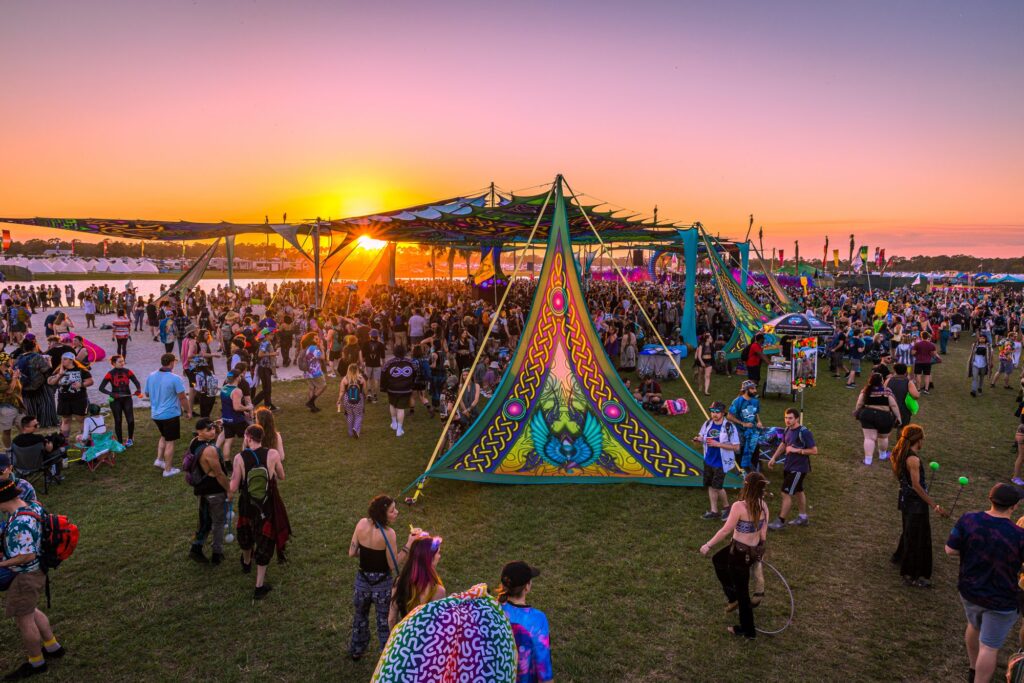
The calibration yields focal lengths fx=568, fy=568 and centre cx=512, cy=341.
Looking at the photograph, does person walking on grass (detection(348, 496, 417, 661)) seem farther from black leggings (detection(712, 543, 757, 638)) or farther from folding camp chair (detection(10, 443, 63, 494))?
folding camp chair (detection(10, 443, 63, 494))

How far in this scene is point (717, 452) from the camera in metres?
6.79

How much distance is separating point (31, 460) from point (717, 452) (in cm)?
863

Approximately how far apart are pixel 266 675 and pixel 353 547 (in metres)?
1.26

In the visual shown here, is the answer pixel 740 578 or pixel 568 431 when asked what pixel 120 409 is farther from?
pixel 740 578

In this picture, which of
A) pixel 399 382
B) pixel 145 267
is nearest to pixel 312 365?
pixel 399 382

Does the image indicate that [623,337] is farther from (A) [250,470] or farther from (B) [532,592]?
(A) [250,470]

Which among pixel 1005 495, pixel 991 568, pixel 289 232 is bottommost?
pixel 991 568

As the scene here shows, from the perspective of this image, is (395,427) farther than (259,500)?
Yes

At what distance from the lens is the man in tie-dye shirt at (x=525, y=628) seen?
2902 mm

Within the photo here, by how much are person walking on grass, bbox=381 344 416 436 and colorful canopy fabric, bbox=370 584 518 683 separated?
7665 mm

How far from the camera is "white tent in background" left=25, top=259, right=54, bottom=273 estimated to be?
209 feet

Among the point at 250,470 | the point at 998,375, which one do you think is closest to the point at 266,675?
the point at 250,470

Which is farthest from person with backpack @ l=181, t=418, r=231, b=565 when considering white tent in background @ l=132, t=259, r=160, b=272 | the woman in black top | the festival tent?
white tent in background @ l=132, t=259, r=160, b=272

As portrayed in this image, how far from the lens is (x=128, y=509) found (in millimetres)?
7102
